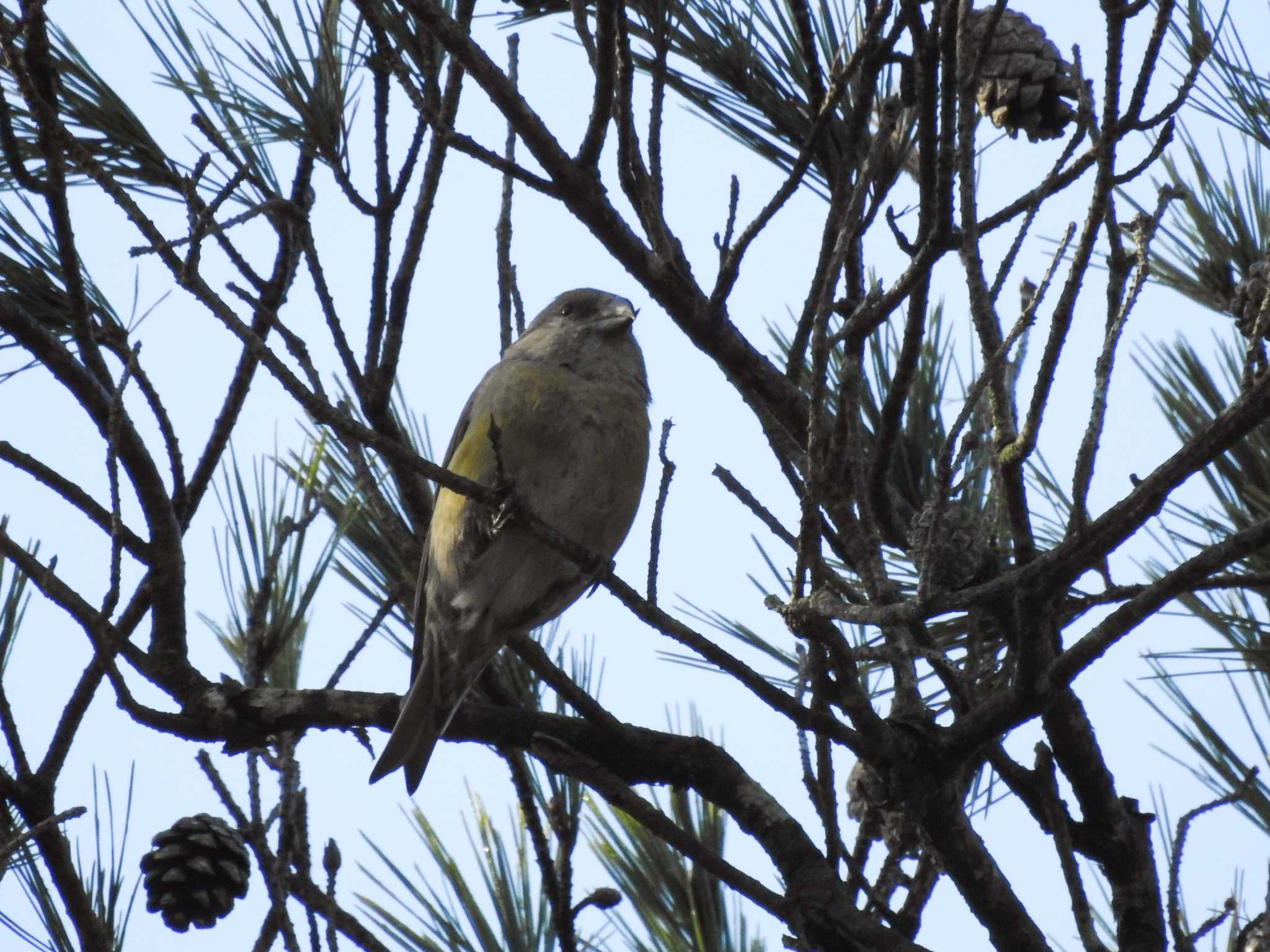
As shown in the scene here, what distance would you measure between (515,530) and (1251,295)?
160cm

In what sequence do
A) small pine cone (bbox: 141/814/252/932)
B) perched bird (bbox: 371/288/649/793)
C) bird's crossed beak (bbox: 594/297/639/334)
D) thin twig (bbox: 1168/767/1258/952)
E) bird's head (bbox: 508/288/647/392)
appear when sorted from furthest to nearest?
1. bird's crossed beak (bbox: 594/297/639/334)
2. bird's head (bbox: 508/288/647/392)
3. perched bird (bbox: 371/288/649/793)
4. small pine cone (bbox: 141/814/252/932)
5. thin twig (bbox: 1168/767/1258/952)

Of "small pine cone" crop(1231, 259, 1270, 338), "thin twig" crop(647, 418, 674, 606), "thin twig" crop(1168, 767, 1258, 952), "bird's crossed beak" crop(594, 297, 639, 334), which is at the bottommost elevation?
"thin twig" crop(1168, 767, 1258, 952)

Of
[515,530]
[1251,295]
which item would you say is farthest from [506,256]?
[1251,295]

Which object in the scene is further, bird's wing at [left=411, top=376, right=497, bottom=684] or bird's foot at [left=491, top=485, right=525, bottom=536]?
bird's wing at [left=411, top=376, right=497, bottom=684]

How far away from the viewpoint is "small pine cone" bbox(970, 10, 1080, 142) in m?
2.96

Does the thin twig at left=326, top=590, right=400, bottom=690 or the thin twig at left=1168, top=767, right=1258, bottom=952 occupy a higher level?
the thin twig at left=326, top=590, right=400, bottom=690

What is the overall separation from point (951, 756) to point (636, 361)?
1.85 meters

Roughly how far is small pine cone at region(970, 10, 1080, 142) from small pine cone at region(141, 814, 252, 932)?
6.97 ft

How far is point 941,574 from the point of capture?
2.67m

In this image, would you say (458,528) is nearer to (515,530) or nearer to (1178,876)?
(515,530)

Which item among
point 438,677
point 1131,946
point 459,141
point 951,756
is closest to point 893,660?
point 951,756

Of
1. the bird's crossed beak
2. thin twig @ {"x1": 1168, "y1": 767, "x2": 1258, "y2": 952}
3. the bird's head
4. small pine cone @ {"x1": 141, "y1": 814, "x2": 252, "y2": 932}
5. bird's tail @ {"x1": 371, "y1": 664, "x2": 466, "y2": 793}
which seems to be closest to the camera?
thin twig @ {"x1": 1168, "y1": 767, "x2": 1258, "y2": 952}

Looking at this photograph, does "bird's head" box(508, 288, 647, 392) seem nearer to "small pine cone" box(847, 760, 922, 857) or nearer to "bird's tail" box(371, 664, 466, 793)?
"bird's tail" box(371, 664, 466, 793)

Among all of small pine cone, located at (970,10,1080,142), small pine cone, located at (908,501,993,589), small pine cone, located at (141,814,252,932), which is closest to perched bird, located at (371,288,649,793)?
small pine cone, located at (141,814,252,932)
